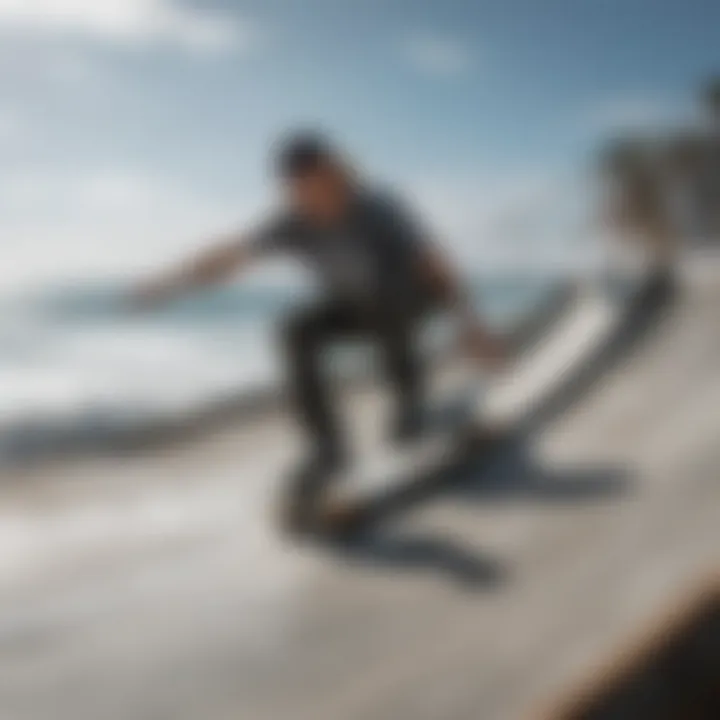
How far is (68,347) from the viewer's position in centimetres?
171

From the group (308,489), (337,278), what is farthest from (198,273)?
(308,489)

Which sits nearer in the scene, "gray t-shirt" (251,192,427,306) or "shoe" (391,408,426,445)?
"gray t-shirt" (251,192,427,306)

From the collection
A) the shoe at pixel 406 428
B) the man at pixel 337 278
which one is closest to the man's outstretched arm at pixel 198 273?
the man at pixel 337 278

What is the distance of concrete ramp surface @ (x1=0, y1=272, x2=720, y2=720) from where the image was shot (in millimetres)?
1338

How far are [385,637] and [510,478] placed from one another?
0.54m

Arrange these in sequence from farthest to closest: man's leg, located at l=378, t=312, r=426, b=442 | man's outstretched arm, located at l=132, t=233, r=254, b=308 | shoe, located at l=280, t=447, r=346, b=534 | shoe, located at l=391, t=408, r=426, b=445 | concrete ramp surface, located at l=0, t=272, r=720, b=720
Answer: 1. shoe, located at l=391, t=408, r=426, b=445
2. man's leg, located at l=378, t=312, r=426, b=442
3. shoe, located at l=280, t=447, r=346, b=534
4. man's outstretched arm, located at l=132, t=233, r=254, b=308
5. concrete ramp surface, located at l=0, t=272, r=720, b=720

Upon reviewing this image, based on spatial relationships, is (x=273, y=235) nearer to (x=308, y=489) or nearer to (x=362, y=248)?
(x=362, y=248)

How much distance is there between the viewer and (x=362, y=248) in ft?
5.73

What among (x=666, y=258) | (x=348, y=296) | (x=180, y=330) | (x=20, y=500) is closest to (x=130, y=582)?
(x=20, y=500)

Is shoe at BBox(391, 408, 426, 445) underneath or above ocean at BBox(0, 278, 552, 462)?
underneath

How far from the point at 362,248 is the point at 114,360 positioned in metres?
0.43

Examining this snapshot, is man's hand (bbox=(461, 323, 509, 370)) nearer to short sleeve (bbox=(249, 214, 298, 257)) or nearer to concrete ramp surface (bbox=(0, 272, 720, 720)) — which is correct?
concrete ramp surface (bbox=(0, 272, 720, 720))

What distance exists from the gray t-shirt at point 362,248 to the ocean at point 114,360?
80mm

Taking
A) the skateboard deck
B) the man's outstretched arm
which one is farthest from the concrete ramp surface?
the man's outstretched arm
